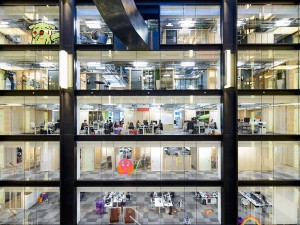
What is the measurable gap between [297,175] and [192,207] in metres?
7.17

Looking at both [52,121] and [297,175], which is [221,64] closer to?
[297,175]

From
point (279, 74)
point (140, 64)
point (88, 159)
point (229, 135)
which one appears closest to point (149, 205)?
point (88, 159)

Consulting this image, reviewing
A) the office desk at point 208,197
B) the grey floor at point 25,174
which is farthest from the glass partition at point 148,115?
the office desk at point 208,197

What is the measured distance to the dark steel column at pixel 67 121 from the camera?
40.8 feet

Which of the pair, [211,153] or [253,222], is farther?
[211,153]

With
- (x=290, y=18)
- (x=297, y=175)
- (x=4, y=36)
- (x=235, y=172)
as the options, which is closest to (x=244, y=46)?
(x=290, y=18)

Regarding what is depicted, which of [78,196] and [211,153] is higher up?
[211,153]

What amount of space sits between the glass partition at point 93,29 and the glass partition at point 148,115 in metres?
3.97

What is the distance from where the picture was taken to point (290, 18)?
13.4 metres

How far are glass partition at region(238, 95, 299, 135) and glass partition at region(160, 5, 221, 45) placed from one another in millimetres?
4821

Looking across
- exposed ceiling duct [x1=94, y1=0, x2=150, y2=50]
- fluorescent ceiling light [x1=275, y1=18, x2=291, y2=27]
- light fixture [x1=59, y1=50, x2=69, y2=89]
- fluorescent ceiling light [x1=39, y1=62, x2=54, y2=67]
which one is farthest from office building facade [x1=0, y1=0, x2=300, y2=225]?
exposed ceiling duct [x1=94, y1=0, x2=150, y2=50]

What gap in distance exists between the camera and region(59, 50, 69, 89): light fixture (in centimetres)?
1190

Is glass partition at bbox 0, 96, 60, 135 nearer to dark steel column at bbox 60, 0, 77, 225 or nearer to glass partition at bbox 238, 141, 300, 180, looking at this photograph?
dark steel column at bbox 60, 0, 77, 225

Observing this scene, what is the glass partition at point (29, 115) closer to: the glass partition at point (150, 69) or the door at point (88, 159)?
the door at point (88, 159)
